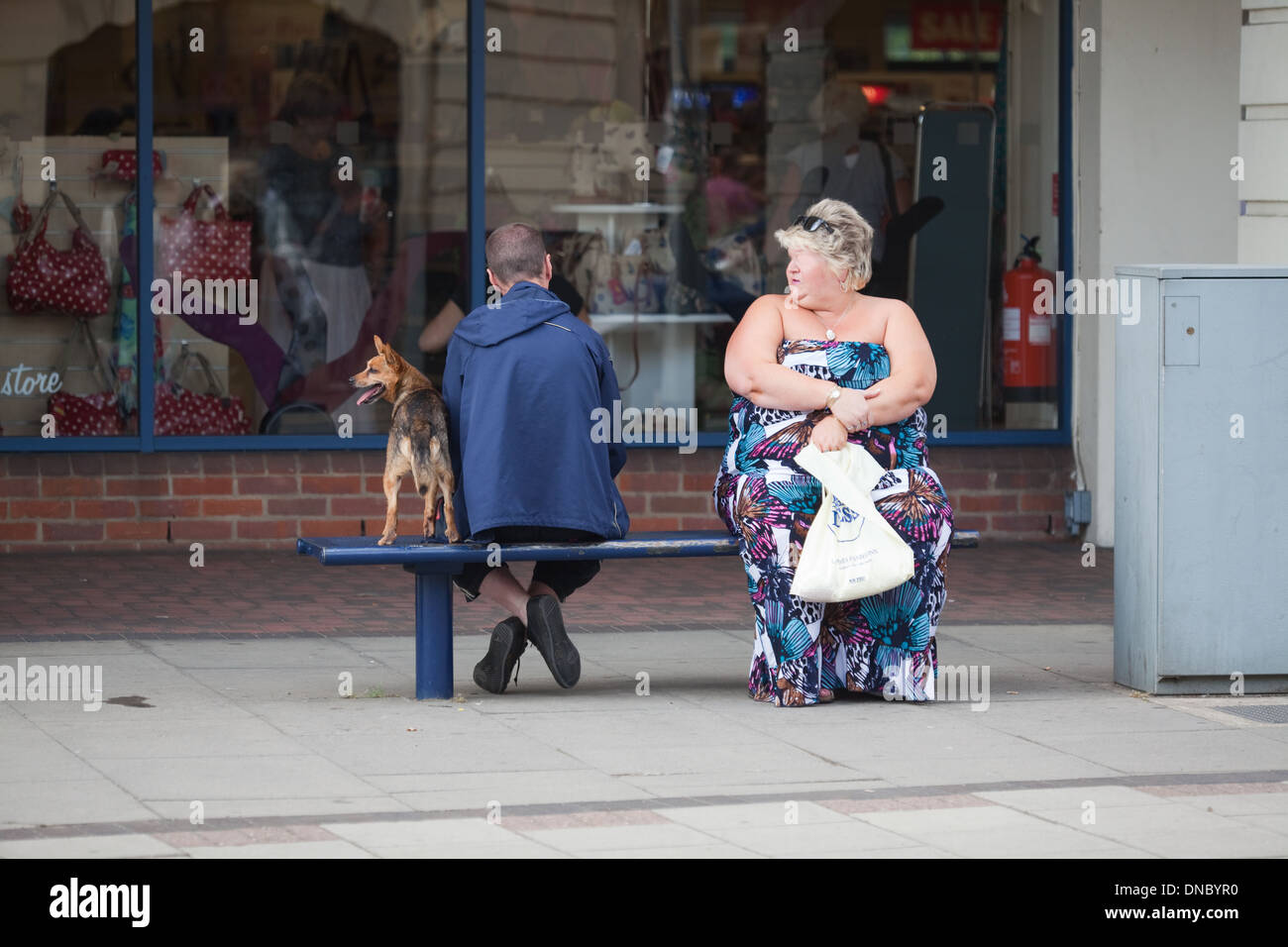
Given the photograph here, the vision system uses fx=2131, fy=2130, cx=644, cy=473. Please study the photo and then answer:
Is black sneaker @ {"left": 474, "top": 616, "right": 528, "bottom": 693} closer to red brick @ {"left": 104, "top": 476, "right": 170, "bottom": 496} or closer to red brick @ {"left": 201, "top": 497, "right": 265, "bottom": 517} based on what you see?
red brick @ {"left": 201, "top": 497, "right": 265, "bottom": 517}

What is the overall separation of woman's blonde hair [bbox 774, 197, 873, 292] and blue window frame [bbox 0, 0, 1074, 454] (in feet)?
15.7

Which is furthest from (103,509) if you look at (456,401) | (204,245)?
(456,401)

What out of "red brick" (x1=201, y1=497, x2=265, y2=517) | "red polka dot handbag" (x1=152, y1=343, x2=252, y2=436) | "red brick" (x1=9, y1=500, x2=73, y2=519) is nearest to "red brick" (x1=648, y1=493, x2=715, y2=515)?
"red brick" (x1=201, y1=497, x2=265, y2=517)

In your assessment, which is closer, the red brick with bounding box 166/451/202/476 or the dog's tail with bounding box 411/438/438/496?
the dog's tail with bounding box 411/438/438/496

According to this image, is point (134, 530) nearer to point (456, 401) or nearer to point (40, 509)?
point (40, 509)

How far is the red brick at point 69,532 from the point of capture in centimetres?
1115

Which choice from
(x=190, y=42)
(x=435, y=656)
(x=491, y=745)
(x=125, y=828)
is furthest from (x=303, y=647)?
(x=190, y=42)

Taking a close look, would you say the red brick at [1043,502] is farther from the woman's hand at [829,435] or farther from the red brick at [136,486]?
the woman's hand at [829,435]

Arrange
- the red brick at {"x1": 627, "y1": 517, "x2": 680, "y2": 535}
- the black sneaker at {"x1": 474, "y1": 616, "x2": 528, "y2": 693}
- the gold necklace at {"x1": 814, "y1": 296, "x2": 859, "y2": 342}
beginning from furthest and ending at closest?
the red brick at {"x1": 627, "y1": 517, "x2": 680, "y2": 535}, the black sneaker at {"x1": 474, "y1": 616, "x2": 528, "y2": 693}, the gold necklace at {"x1": 814, "y1": 296, "x2": 859, "y2": 342}

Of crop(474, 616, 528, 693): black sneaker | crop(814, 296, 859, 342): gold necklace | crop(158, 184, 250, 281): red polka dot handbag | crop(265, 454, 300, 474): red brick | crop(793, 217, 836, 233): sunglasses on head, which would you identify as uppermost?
crop(158, 184, 250, 281): red polka dot handbag

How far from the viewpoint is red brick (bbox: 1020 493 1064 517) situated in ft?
40.1

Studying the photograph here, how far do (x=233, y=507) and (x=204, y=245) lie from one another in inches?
57.1

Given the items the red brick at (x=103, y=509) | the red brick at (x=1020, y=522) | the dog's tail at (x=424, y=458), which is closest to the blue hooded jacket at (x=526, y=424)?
the dog's tail at (x=424, y=458)

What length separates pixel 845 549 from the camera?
685 cm
